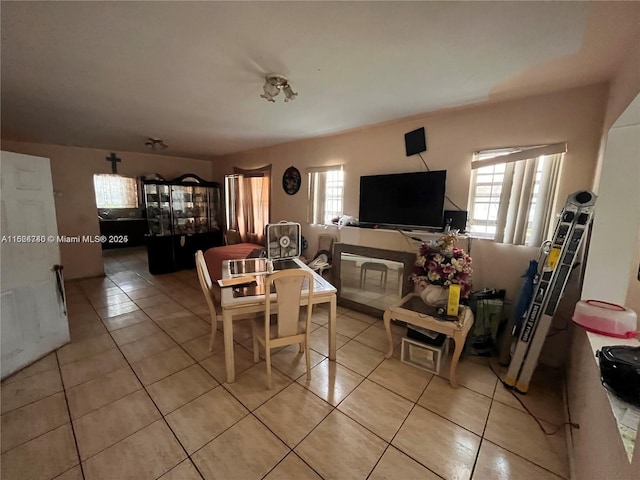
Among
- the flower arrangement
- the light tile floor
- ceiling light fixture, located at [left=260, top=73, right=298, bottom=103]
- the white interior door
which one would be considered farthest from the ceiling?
the light tile floor

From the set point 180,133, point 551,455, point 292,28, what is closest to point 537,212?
point 551,455

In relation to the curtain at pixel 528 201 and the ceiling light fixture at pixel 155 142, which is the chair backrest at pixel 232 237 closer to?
the ceiling light fixture at pixel 155 142

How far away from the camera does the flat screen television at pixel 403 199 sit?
8.53 ft

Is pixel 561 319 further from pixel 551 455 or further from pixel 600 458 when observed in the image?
pixel 600 458

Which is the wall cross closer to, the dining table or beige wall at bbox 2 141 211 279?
beige wall at bbox 2 141 211 279

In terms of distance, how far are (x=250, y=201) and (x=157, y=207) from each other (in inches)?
74.2

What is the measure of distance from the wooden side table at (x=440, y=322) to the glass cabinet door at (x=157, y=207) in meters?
4.80

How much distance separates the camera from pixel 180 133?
138 inches

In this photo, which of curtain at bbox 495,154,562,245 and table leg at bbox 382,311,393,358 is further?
table leg at bbox 382,311,393,358

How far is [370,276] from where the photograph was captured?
3.21 meters

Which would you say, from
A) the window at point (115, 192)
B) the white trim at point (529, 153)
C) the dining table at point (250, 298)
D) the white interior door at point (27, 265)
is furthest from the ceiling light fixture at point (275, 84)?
the window at point (115, 192)

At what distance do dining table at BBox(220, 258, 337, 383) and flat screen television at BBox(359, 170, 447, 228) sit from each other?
1.16 m

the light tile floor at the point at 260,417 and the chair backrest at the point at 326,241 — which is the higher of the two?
the chair backrest at the point at 326,241

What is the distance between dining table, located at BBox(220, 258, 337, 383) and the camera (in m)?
1.93
